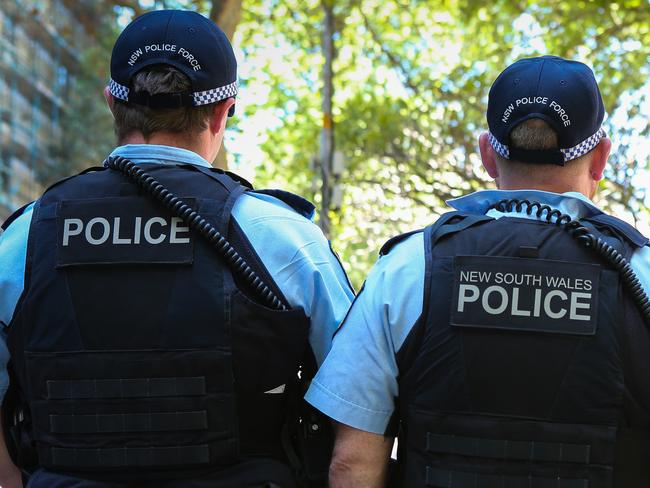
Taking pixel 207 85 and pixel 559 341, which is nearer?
pixel 559 341

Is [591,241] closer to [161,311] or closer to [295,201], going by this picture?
[295,201]

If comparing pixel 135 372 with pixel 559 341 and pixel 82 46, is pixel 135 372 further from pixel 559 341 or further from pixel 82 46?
pixel 82 46

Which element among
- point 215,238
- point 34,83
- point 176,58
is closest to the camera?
point 215,238

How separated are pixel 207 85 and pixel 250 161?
2069 centimetres

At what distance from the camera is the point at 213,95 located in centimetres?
308

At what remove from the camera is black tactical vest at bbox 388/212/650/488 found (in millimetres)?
2652

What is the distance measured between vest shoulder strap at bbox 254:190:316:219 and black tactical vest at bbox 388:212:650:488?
53 cm

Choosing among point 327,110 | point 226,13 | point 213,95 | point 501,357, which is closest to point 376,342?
point 501,357

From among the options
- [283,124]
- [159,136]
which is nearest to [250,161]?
[283,124]

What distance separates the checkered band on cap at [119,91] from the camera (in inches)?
120

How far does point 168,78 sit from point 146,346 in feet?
2.68

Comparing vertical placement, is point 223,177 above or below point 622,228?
above

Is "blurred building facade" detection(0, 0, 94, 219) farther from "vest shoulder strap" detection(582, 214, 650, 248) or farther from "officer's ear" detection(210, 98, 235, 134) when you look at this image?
"vest shoulder strap" detection(582, 214, 650, 248)

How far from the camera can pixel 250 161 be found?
23656 mm
